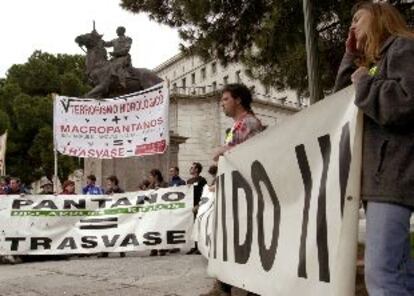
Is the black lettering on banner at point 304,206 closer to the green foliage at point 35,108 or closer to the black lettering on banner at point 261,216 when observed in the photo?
the black lettering on banner at point 261,216

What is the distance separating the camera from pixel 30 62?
5209 cm

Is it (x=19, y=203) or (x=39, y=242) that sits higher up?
(x=19, y=203)

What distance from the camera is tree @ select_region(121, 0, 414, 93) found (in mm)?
10430

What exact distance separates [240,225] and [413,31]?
1791mm

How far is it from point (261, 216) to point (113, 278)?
3471 mm

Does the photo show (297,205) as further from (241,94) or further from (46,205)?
(46,205)

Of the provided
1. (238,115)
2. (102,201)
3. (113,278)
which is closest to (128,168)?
(102,201)

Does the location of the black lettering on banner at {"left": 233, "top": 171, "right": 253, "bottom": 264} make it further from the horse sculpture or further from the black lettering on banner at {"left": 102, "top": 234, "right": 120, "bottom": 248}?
the horse sculpture

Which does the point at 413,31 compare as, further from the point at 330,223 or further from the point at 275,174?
the point at 275,174

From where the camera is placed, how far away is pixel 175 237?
1032cm

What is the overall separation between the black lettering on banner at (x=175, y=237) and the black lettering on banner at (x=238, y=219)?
597cm

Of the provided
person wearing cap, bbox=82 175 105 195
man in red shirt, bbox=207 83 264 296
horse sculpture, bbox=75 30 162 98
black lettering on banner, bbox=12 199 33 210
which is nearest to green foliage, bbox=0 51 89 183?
horse sculpture, bbox=75 30 162 98

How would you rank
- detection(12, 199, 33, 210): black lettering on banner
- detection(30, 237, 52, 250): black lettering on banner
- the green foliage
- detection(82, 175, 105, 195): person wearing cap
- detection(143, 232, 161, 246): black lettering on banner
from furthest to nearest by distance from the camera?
the green foliage
detection(82, 175, 105, 195): person wearing cap
detection(12, 199, 33, 210): black lettering on banner
detection(30, 237, 52, 250): black lettering on banner
detection(143, 232, 161, 246): black lettering on banner

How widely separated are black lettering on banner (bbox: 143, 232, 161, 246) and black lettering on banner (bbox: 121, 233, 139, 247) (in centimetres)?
16
